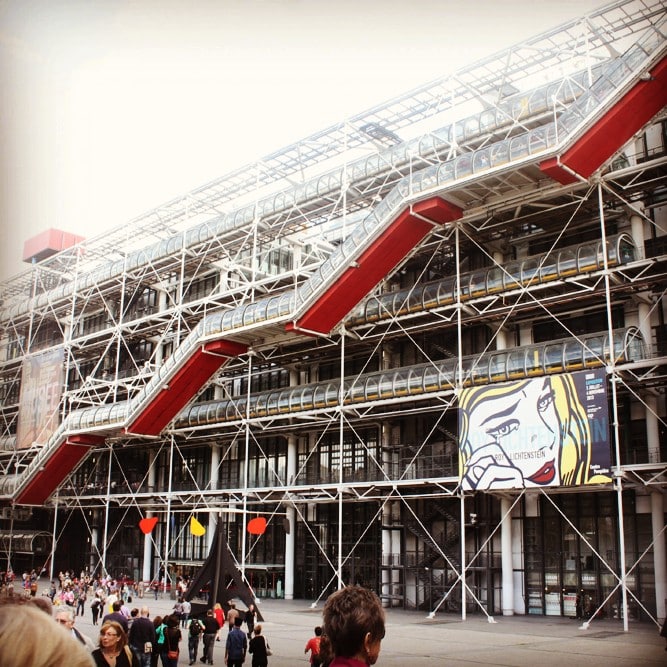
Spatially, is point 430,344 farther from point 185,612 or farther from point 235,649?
point 235,649

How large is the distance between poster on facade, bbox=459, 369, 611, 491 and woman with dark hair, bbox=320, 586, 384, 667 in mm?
17971

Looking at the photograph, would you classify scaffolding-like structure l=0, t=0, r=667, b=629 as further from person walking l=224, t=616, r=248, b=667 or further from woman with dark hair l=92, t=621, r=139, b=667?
woman with dark hair l=92, t=621, r=139, b=667

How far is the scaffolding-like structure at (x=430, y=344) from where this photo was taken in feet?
70.1

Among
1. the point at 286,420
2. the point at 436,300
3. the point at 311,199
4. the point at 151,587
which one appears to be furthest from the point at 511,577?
the point at 151,587

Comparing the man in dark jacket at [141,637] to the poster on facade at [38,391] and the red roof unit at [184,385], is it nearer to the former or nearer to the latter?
the red roof unit at [184,385]

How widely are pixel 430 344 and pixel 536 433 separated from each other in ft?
23.7

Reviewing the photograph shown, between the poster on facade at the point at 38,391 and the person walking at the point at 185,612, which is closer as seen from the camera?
the person walking at the point at 185,612

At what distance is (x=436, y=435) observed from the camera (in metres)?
27.1

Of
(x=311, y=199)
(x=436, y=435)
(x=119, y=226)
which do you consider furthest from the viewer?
(x=119, y=226)

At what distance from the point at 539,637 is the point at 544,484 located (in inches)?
156

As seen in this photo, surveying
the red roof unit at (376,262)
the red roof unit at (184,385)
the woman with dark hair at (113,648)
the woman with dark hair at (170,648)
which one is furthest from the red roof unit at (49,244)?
the woman with dark hair at (113,648)

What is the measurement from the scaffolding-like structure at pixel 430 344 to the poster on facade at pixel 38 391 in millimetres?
189

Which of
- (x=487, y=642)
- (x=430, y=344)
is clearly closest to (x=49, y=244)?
(x=430, y=344)

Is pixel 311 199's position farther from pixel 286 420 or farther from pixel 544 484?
pixel 544 484
